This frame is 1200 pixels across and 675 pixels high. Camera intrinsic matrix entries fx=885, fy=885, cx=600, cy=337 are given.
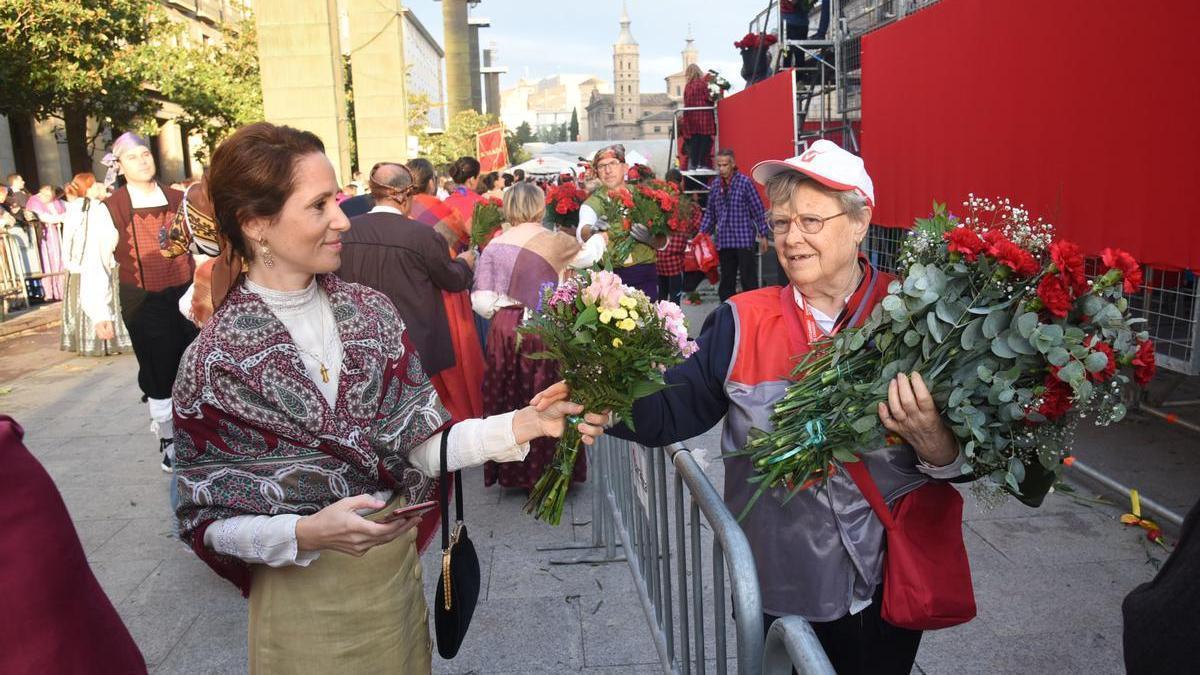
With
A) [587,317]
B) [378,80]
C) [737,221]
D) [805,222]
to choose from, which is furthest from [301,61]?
[587,317]

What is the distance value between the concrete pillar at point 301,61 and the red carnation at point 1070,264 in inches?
593

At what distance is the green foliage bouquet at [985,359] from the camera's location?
188cm

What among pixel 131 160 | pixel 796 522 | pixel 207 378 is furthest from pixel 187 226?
pixel 796 522

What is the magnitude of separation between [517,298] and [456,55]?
8320cm

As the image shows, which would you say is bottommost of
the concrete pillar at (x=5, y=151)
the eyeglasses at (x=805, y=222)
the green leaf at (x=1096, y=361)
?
the green leaf at (x=1096, y=361)

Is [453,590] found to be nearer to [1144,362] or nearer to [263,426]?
[263,426]

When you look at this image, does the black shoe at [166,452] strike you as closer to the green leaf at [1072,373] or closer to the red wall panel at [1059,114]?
the red wall panel at [1059,114]

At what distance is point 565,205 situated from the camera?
845 centimetres

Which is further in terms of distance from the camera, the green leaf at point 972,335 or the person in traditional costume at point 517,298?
the person in traditional costume at point 517,298

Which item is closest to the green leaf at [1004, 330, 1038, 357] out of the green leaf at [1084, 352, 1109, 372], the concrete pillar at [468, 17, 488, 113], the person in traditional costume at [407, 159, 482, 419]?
the green leaf at [1084, 352, 1109, 372]

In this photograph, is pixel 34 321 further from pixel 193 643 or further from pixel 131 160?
pixel 193 643

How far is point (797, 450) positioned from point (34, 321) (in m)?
14.5

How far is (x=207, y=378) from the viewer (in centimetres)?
209

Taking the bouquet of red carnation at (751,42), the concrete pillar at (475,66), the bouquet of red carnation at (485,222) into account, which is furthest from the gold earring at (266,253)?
the concrete pillar at (475,66)
